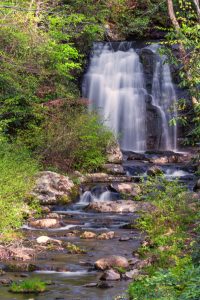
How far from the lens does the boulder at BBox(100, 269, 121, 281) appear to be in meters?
9.82

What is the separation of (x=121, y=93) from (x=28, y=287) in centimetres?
1854

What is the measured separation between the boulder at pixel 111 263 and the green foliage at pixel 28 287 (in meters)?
1.56

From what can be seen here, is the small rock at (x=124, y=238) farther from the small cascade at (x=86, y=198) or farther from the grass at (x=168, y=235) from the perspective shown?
the small cascade at (x=86, y=198)

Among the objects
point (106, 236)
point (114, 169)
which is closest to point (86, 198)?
point (114, 169)

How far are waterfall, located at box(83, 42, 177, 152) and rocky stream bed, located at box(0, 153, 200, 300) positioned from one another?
12.9ft

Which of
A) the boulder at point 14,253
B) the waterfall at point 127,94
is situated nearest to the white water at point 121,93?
the waterfall at point 127,94

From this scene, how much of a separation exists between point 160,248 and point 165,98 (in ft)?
59.3

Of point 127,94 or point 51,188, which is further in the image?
point 127,94

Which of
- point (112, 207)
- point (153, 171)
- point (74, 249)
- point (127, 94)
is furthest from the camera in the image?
point (127, 94)

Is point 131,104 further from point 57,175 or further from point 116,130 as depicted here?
point 57,175

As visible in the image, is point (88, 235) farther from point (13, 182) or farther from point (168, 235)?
point (168, 235)

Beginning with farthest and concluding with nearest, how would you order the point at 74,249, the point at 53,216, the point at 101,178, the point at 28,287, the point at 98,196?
the point at 101,178 < the point at 98,196 < the point at 53,216 < the point at 74,249 < the point at 28,287

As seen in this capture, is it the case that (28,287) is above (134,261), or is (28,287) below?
below

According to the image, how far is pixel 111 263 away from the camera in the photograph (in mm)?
10633
